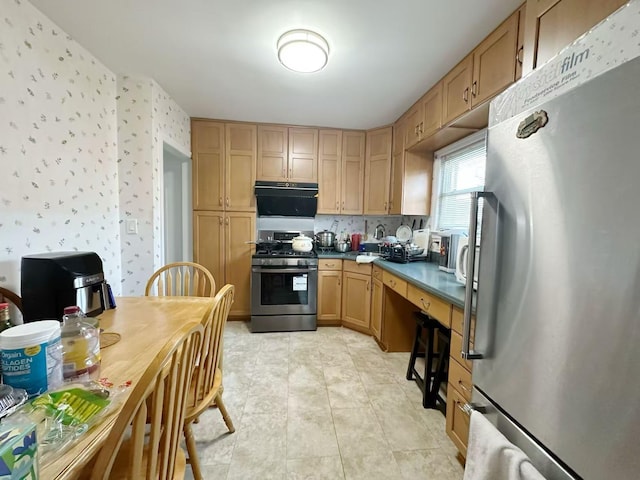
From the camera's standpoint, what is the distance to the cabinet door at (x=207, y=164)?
302cm

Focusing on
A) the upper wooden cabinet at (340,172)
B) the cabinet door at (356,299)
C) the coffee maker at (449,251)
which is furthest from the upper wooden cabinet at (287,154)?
the coffee maker at (449,251)

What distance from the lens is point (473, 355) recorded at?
1004mm

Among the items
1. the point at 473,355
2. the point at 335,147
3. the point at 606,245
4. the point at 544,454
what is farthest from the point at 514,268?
the point at 335,147

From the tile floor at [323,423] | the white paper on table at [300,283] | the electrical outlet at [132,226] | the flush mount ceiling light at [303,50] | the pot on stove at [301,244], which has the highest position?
the flush mount ceiling light at [303,50]

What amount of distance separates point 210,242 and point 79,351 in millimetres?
2346

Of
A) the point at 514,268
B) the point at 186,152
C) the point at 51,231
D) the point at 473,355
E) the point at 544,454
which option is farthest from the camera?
the point at 186,152

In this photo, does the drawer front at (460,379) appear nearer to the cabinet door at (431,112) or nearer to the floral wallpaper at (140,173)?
the cabinet door at (431,112)

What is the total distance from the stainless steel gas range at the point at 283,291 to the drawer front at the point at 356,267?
1.12 feet

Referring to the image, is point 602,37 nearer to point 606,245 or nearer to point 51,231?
point 606,245

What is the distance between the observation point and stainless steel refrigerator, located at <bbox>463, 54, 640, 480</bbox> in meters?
0.57

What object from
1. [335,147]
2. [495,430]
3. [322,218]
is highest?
[335,147]

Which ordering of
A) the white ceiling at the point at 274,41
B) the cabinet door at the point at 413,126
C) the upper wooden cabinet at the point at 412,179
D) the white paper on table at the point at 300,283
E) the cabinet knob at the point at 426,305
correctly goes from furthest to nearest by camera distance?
1. the white paper on table at the point at 300,283
2. the upper wooden cabinet at the point at 412,179
3. the cabinet door at the point at 413,126
4. the cabinet knob at the point at 426,305
5. the white ceiling at the point at 274,41

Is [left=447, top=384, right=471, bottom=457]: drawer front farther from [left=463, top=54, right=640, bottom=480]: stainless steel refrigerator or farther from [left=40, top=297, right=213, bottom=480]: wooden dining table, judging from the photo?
[left=40, top=297, right=213, bottom=480]: wooden dining table

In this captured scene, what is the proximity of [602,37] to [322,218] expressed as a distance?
2969 mm
